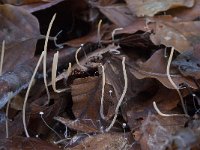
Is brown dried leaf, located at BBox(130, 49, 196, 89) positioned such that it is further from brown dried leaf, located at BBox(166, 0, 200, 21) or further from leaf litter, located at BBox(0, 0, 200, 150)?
brown dried leaf, located at BBox(166, 0, 200, 21)

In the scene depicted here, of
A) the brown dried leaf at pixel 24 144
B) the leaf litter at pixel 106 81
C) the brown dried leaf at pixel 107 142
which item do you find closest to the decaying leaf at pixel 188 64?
the leaf litter at pixel 106 81

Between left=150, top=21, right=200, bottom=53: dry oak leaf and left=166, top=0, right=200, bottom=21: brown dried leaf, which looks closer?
left=150, top=21, right=200, bottom=53: dry oak leaf

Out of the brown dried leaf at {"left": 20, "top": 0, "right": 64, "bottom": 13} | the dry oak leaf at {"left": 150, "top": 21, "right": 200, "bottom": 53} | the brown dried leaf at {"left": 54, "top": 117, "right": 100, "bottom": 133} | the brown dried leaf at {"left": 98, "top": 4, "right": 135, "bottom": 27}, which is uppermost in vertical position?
the brown dried leaf at {"left": 20, "top": 0, "right": 64, "bottom": 13}

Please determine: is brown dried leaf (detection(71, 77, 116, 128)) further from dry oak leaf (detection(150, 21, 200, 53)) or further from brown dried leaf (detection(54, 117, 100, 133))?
dry oak leaf (detection(150, 21, 200, 53))

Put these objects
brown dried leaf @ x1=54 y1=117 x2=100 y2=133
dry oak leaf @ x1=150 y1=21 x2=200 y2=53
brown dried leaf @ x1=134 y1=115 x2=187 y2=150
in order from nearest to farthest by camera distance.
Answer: brown dried leaf @ x1=134 y1=115 x2=187 y2=150 < brown dried leaf @ x1=54 y1=117 x2=100 y2=133 < dry oak leaf @ x1=150 y1=21 x2=200 y2=53

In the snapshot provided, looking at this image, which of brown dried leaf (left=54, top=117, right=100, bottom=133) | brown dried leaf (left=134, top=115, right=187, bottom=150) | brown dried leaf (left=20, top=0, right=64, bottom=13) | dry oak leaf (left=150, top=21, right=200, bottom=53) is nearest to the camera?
brown dried leaf (left=134, top=115, right=187, bottom=150)

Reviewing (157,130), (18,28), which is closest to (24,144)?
(157,130)

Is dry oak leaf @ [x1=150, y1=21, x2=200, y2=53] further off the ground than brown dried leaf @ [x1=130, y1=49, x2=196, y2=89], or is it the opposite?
dry oak leaf @ [x1=150, y1=21, x2=200, y2=53]

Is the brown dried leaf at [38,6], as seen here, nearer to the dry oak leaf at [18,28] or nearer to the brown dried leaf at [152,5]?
the dry oak leaf at [18,28]

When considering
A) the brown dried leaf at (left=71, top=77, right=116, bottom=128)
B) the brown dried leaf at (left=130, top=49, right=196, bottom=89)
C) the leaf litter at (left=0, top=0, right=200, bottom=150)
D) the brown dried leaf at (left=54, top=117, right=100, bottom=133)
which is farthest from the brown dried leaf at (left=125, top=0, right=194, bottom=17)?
the brown dried leaf at (left=54, top=117, right=100, bottom=133)
